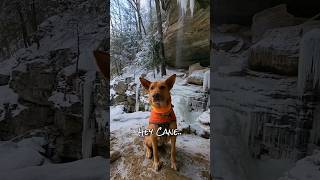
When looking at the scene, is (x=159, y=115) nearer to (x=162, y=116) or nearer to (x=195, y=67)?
(x=162, y=116)

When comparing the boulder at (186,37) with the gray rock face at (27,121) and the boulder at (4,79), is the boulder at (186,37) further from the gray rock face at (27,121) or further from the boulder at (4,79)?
the boulder at (4,79)

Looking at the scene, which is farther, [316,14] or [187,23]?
[187,23]

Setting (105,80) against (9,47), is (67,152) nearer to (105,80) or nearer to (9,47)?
(105,80)

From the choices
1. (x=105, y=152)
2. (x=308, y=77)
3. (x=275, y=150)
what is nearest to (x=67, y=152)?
(x=105, y=152)

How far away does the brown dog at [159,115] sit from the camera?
281 cm

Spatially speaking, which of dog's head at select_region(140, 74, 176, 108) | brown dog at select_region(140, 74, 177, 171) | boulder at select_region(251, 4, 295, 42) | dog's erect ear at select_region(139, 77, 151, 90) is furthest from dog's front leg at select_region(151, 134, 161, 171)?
boulder at select_region(251, 4, 295, 42)

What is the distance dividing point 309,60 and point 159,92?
104cm

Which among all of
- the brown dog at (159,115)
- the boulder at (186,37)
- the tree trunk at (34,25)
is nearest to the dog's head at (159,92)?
the brown dog at (159,115)

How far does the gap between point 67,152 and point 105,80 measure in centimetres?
59

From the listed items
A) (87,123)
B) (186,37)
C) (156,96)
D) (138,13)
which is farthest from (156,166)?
(138,13)

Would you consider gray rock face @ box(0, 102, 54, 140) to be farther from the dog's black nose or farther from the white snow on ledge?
the dog's black nose

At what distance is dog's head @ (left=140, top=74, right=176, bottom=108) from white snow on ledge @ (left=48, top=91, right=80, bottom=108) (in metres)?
0.54

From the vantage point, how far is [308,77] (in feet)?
8.89

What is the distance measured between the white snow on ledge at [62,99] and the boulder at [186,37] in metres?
0.74
